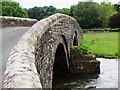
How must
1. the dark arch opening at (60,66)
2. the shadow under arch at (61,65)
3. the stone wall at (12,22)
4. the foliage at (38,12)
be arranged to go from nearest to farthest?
the stone wall at (12,22)
the shadow under arch at (61,65)
the dark arch opening at (60,66)
the foliage at (38,12)

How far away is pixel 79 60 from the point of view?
23766 millimetres

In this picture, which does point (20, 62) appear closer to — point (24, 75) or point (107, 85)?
point (24, 75)

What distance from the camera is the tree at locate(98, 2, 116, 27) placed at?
7631cm

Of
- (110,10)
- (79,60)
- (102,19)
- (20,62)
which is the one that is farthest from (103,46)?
(110,10)

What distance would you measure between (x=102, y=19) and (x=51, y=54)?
6205 centimetres

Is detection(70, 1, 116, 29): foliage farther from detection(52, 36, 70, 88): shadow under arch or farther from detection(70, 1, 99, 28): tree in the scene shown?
detection(52, 36, 70, 88): shadow under arch

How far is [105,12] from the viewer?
80.7m

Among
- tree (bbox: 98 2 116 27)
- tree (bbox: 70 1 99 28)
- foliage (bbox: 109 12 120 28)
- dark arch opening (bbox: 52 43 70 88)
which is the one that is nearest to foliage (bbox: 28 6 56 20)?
tree (bbox: 70 1 99 28)

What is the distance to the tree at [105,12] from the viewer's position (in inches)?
3004

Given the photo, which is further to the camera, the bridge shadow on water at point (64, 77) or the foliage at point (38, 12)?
the foliage at point (38, 12)

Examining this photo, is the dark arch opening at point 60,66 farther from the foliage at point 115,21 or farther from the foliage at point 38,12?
the foliage at point 38,12

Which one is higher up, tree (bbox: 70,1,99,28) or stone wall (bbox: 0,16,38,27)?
stone wall (bbox: 0,16,38,27)

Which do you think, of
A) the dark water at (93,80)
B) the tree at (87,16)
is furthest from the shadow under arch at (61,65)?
the tree at (87,16)

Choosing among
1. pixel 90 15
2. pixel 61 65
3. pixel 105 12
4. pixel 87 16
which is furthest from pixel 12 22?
pixel 105 12
